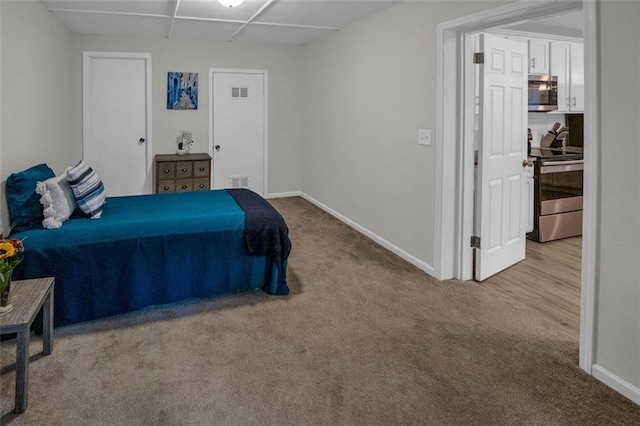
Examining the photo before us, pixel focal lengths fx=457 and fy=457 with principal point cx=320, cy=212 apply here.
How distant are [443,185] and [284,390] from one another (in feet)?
6.73

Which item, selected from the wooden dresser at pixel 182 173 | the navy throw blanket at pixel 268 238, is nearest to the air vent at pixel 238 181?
the wooden dresser at pixel 182 173

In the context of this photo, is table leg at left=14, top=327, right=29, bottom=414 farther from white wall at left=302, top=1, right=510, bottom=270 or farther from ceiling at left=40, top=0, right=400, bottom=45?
ceiling at left=40, top=0, right=400, bottom=45

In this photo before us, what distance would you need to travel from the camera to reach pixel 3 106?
3.10 meters

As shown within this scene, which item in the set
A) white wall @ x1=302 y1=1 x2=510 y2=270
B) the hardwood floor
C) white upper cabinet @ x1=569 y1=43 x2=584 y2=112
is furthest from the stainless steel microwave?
white wall @ x1=302 y1=1 x2=510 y2=270

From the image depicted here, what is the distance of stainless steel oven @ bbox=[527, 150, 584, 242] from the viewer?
466 centimetres

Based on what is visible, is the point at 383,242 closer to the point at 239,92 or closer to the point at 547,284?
the point at 547,284

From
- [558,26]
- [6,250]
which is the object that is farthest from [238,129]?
[6,250]

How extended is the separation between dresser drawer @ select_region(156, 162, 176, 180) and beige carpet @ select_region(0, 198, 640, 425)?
9.69 feet

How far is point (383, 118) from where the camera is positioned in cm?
437

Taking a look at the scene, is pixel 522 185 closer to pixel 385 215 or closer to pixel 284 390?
pixel 385 215

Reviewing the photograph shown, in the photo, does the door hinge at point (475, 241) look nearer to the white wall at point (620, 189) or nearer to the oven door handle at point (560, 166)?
the white wall at point (620, 189)

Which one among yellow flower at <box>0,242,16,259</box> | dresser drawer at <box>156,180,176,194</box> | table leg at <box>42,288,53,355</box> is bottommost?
table leg at <box>42,288,53,355</box>

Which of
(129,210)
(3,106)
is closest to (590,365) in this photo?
(129,210)

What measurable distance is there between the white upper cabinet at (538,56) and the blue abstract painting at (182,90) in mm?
4119
